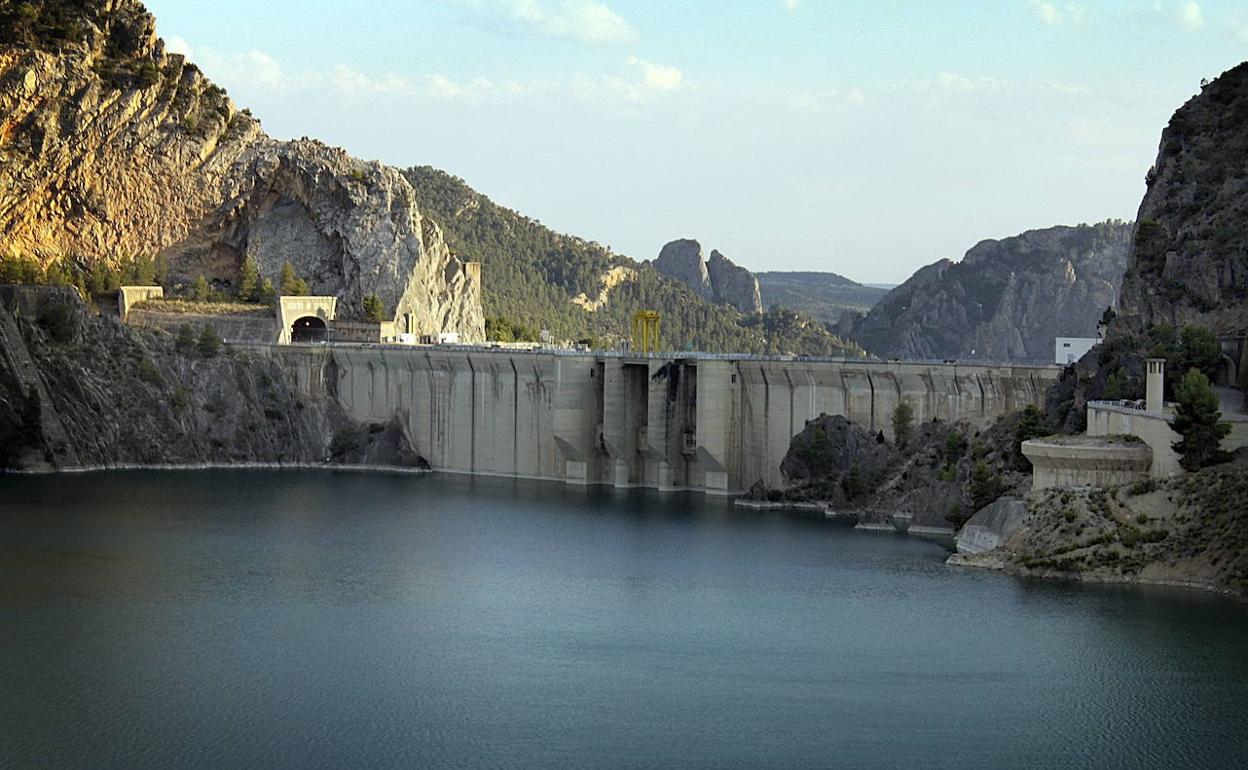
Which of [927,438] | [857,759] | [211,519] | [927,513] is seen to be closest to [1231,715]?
[857,759]

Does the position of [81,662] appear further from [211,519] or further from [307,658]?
[211,519]

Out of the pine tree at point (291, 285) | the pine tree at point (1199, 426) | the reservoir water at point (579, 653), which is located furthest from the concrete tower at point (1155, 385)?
the pine tree at point (291, 285)

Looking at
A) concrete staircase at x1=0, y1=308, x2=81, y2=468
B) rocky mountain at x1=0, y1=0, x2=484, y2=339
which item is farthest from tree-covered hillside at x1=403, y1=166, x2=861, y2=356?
concrete staircase at x1=0, y1=308, x2=81, y2=468

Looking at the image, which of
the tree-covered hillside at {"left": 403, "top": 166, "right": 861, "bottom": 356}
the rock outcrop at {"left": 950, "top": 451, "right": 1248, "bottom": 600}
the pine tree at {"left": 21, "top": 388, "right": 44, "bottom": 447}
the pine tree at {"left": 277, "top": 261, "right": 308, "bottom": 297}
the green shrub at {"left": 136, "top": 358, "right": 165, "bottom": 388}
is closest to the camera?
the rock outcrop at {"left": 950, "top": 451, "right": 1248, "bottom": 600}

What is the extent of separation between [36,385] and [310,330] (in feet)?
76.4

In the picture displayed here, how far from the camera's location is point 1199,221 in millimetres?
73750

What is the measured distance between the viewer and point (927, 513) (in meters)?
73.4

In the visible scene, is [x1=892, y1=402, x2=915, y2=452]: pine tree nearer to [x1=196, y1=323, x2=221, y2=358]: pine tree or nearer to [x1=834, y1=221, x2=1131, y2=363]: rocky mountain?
[x1=196, y1=323, x2=221, y2=358]: pine tree

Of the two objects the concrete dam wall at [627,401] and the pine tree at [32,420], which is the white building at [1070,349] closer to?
the concrete dam wall at [627,401]

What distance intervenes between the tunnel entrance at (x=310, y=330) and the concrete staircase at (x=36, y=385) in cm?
2155

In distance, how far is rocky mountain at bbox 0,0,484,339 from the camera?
111375 mm

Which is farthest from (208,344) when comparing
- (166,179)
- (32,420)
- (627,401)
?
(627,401)

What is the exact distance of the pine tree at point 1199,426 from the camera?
198 ft

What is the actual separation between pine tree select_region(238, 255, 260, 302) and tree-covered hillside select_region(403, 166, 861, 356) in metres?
34.9
